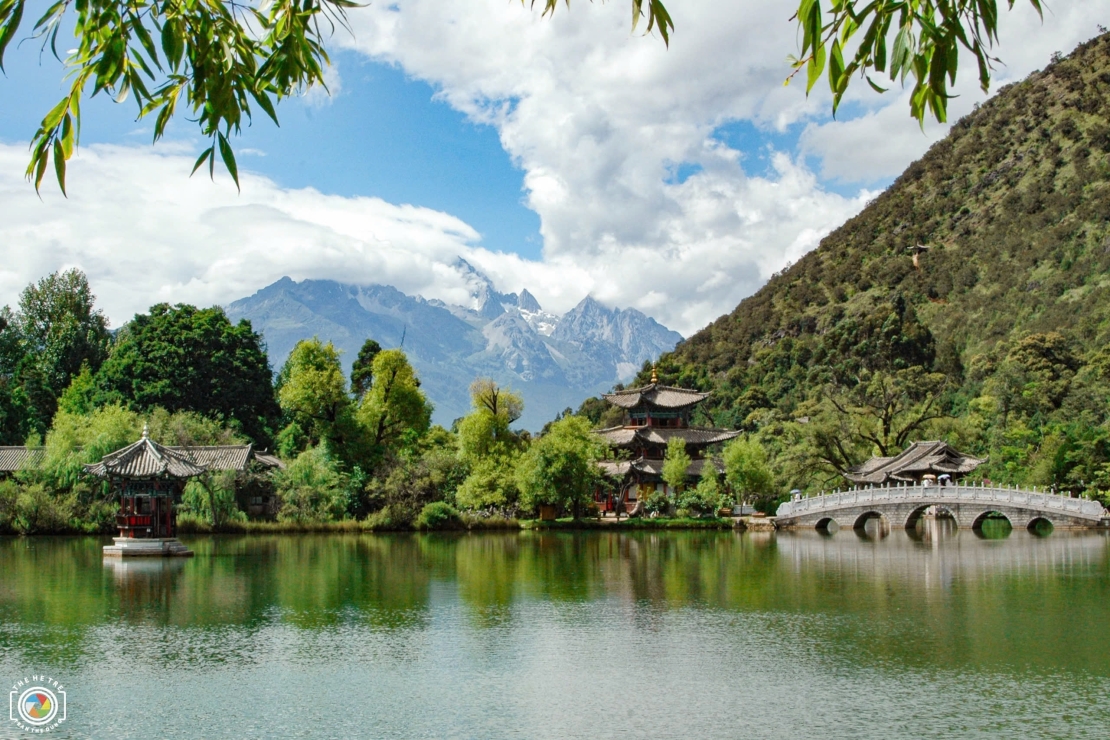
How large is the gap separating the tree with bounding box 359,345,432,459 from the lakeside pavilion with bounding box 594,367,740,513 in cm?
951

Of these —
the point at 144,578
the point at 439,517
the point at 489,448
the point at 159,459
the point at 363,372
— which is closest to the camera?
the point at 144,578

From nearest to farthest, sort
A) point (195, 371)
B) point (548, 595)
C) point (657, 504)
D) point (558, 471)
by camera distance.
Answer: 1. point (548, 595)
2. point (558, 471)
3. point (657, 504)
4. point (195, 371)

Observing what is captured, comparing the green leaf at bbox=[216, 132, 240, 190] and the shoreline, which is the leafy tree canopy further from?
the green leaf at bbox=[216, 132, 240, 190]

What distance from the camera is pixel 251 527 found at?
40.8 m

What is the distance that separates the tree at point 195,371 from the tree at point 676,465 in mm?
21301

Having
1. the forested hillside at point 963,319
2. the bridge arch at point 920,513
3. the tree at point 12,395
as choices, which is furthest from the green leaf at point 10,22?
the tree at point 12,395

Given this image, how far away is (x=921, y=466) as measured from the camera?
4703 cm

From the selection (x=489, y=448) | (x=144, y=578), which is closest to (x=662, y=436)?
(x=489, y=448)

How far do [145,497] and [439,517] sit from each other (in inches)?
590

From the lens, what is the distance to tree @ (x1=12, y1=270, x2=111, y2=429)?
5466 cm

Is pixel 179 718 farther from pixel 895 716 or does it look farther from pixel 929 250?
pixel 929 250

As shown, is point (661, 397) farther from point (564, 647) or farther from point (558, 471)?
point (564, 647)

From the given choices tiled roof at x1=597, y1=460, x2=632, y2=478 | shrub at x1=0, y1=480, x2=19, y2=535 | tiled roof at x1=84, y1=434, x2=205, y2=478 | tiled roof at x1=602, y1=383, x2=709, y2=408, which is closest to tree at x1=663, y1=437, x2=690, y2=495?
tiled roof at x1=597, y1=460, x2=632, y2=478

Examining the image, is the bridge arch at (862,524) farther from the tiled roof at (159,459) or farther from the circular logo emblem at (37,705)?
the circular logo emblem at (37,705)
